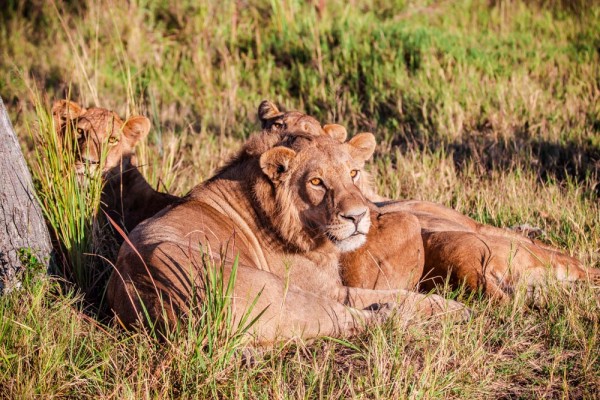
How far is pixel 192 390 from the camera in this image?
11.4ft

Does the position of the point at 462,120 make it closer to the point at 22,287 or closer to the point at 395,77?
the point at 395,77

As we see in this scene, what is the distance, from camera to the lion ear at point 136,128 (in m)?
6.02

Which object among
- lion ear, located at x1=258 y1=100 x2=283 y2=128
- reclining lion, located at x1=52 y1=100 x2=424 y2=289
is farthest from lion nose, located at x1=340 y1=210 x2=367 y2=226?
lion ear, located at x1=258 y1=100 x2=283 y2=128

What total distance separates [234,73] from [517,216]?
Result: 4617 millimetres

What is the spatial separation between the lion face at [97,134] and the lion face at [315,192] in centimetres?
129

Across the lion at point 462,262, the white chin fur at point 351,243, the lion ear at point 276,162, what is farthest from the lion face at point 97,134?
the lion at point 462,262

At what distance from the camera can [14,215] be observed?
4.54 meters

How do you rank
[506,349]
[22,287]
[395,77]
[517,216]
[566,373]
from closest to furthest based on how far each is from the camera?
[566,373] < [506,349] < [22,287] < [517,216] < [395,77]

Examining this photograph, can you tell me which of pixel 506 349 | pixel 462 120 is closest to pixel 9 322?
pixel 506 349

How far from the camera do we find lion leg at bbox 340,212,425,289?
495cm

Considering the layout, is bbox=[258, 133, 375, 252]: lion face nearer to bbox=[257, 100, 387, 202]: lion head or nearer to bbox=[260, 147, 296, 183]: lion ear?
bbox=[260, 147, 296, 183]: lion ear

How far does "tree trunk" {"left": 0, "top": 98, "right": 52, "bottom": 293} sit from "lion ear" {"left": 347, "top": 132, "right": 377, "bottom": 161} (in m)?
1.86

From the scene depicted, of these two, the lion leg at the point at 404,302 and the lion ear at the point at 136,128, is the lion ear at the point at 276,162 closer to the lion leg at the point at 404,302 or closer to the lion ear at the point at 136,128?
the lion leg at the point at 404,302

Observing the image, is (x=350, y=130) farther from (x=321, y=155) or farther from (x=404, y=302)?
(x=404, y=302)
